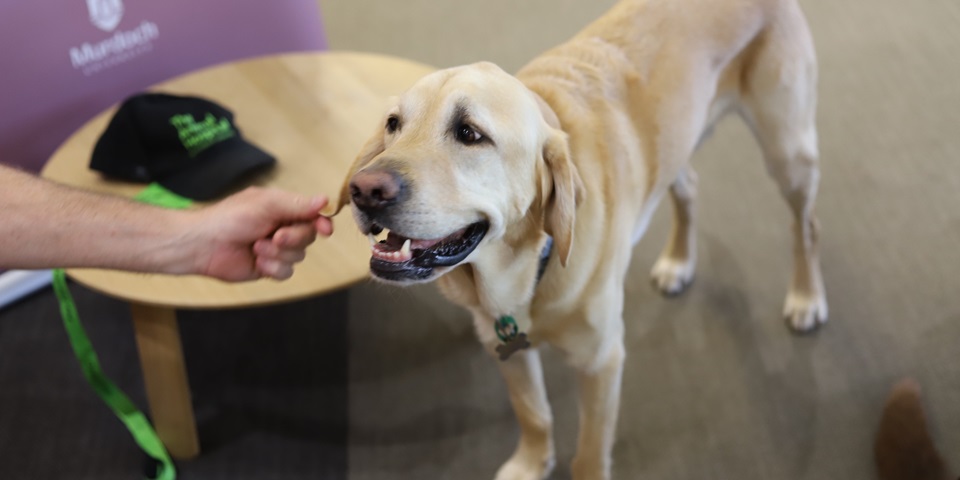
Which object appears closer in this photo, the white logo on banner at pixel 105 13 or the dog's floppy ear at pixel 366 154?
the dog's floppy ear at pixel 366 154

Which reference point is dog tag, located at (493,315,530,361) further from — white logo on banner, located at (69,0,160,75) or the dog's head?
white logo on banner, located at (69,0,160,75)

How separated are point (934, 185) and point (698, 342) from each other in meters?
0.95

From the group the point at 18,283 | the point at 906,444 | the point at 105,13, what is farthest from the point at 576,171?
the point at 18,283

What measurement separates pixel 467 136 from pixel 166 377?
1079mm

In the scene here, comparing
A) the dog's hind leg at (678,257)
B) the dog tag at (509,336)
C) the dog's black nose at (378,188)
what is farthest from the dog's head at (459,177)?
the dog's hind leg at (678,257)

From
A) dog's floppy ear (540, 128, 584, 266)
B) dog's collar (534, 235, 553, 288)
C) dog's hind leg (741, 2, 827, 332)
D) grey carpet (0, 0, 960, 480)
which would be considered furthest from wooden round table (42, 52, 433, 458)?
dog's hind leg (741, 2, 827, 332)

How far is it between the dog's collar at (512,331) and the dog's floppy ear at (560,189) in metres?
0.12

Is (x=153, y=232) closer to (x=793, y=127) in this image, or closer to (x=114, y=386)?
(x=114, y=386)

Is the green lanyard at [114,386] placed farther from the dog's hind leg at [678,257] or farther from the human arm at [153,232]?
the dog's hind leg at [678,257]

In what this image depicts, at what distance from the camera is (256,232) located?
1.34m

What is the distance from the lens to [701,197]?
8.19ft

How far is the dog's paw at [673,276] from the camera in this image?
223cm

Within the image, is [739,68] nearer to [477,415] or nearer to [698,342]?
[698,342]

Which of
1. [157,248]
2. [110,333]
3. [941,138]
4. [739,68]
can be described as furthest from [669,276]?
[110,333]
